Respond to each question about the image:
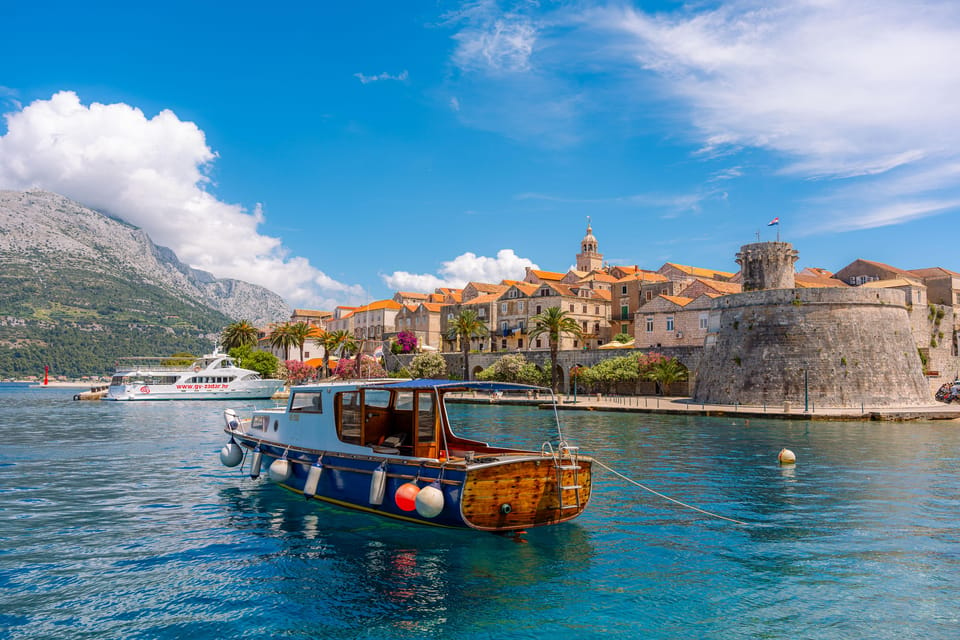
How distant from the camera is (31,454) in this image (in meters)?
26.6

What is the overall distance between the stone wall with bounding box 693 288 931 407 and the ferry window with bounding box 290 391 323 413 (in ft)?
120

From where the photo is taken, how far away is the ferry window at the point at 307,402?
16594 mm

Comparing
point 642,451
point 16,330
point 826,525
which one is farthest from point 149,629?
point 16,330

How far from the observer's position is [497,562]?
1202 centimetres

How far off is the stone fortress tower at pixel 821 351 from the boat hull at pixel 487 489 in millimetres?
35070

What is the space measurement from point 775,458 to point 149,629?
21.9m

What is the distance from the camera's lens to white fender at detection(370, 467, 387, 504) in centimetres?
1377

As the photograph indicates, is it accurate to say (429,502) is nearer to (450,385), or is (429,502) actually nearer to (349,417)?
(450,385)

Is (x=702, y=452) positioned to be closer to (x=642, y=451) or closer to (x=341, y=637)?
(x=642, y=451)

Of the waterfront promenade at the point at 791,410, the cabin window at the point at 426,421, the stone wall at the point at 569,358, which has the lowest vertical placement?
the waterfront promenade at the point at 791,410

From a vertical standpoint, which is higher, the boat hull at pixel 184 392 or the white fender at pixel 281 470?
the boat hull at pixel 184 392

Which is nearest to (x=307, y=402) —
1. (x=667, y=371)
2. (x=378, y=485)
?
(x=378, y=485)

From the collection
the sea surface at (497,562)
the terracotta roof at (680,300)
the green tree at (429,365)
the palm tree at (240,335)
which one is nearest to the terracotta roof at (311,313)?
the palm tree at (240,335)

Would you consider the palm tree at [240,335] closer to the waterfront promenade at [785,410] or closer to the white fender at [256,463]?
the waterfront promenade at [785,410]
